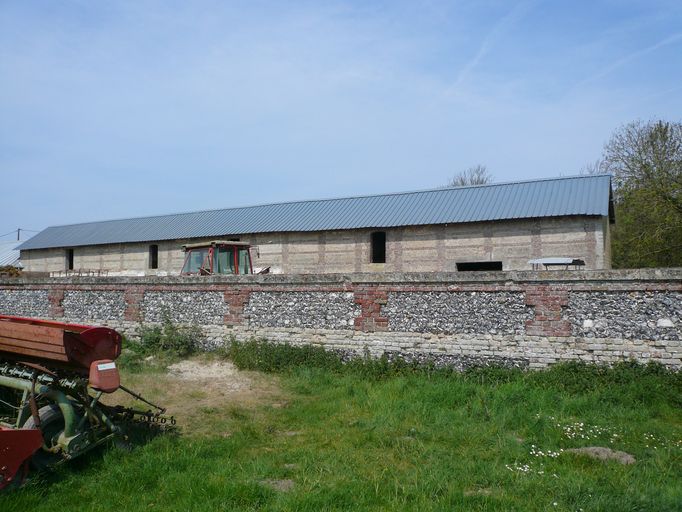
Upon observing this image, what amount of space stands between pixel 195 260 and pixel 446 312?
27.9 ft

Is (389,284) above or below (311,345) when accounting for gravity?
above

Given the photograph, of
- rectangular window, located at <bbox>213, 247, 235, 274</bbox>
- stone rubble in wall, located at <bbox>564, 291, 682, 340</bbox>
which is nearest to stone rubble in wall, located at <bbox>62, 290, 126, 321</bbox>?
rectangular window, located at <bbox>213, 247, 235, 274</bbox>

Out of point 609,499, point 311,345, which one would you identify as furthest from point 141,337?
point 609,499

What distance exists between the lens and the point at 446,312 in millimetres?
10828

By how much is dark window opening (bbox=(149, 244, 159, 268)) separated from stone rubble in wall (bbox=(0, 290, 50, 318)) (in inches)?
460

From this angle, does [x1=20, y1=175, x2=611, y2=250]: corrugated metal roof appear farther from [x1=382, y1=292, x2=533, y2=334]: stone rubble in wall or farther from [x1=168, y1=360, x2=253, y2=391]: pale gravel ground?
[x1=168, y1=360, x2=253, y2=391]: pale gravel ground

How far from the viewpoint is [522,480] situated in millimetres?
5707

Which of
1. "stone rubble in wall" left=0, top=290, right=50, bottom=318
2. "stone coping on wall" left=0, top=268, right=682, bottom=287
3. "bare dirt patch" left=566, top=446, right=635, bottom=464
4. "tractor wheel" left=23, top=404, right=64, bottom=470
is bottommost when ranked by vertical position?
"bare dirt patch" left=566, top=446, right=635, bottom=464

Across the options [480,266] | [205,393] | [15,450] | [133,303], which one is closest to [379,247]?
[480,266]

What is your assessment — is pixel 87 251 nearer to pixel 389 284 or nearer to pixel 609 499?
pixel 389 284

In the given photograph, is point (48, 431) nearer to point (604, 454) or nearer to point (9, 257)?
point (604, 454)

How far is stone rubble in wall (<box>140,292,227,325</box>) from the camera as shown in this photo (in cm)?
1330

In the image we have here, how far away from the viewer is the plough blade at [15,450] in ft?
17.6

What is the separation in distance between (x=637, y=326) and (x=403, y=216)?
13.9 meters
